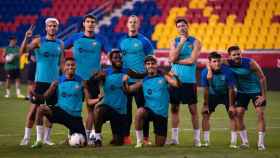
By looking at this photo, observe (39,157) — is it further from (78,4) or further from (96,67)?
(78,4)

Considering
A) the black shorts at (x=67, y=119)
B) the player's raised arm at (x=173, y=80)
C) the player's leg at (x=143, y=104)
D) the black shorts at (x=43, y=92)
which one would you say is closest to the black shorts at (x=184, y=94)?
the player's raised arm at (x=173, y=80)

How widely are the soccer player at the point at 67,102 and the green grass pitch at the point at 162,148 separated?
0.41m

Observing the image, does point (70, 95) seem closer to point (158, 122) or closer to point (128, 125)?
point (128, 125)

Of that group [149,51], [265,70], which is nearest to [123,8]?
[265,70]

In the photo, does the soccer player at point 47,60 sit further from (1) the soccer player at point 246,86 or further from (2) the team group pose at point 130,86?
(1) the soccer player at point 246,86

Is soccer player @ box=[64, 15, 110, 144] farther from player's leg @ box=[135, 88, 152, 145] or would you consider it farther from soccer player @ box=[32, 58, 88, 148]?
player's leg @ box=[135, 88, 152, 145]

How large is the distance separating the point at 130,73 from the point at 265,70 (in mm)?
17506

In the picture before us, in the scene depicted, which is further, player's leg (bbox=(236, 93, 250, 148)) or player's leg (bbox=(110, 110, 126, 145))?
player's leg (bbox=(110, 110, 126, 145))

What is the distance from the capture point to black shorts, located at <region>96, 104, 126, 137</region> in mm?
14211

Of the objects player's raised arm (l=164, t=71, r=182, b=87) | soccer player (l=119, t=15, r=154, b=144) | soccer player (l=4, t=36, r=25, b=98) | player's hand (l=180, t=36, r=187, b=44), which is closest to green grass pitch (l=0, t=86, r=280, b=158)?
player's raised arm (l=164, t=71, r=182, b=87)

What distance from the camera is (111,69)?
1438 cm

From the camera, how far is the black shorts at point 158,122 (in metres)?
13.8


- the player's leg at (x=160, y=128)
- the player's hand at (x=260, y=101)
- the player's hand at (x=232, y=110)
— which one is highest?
the player's hand at (x=260, y=101)

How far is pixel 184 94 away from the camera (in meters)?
14.2
